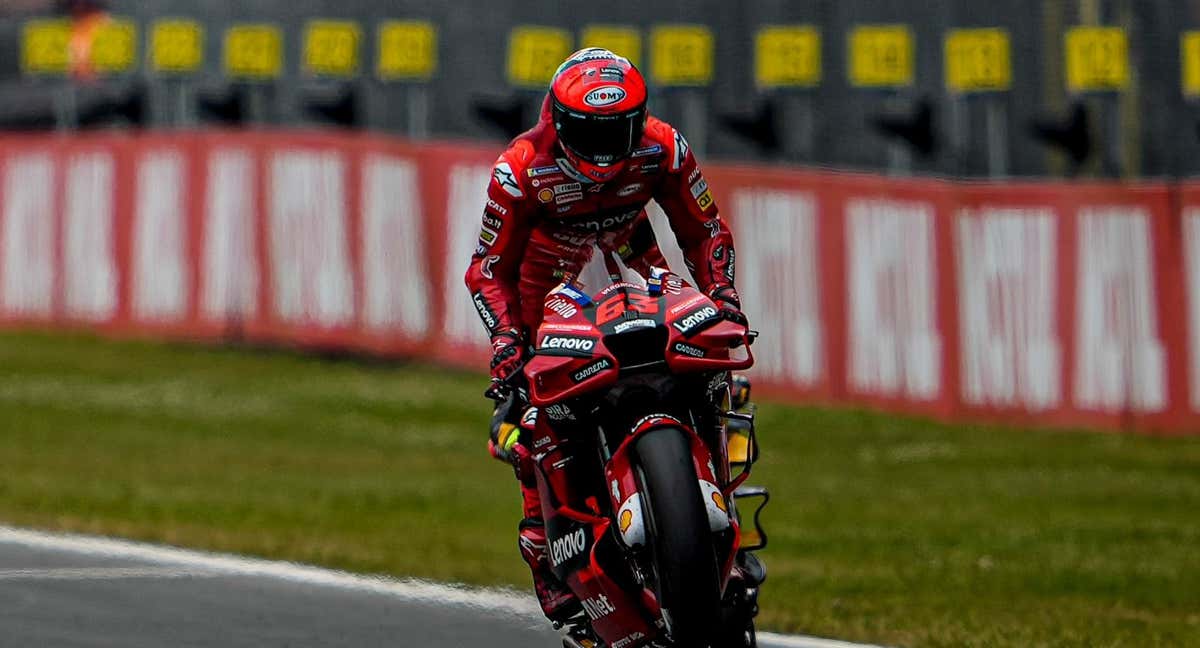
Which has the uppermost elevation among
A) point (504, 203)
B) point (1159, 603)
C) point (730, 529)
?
point (504, 203)

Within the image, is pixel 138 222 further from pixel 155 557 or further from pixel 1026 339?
pixel 155 557

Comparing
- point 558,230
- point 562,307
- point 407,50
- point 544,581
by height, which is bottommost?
point 544,581

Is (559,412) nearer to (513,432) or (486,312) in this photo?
(513,432)

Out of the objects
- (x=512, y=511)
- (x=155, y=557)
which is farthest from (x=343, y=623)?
(x=512, y=511)

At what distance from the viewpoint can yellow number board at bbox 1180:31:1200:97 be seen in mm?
15367

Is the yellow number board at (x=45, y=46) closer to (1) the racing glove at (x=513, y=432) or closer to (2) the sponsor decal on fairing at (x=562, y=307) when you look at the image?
(1) the racing glove at (x=513, y=432)

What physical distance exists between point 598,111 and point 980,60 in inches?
376

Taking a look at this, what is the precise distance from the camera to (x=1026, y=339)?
616 inches

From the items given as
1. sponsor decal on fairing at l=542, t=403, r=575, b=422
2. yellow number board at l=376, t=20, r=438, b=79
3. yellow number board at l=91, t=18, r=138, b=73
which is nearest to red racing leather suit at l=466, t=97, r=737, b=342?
sponsor decal on fairing at l=542, t=403, r=575, b=422

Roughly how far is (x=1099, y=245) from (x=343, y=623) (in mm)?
8062

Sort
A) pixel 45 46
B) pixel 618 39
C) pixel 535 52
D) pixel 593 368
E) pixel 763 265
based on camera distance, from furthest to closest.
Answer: pixel 45 46, pixel 535 52, pixel 618 39, pixel 763 265, pixel 593 368

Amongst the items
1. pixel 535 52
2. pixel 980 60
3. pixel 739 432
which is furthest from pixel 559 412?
pixel 535 52

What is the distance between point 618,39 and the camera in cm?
1805

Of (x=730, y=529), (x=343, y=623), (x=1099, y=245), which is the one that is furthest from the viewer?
(x=1099, y=245)
